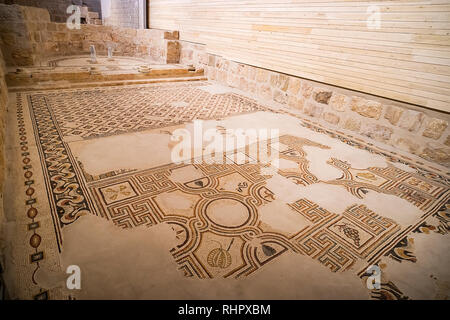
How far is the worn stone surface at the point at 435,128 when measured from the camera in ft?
8.32

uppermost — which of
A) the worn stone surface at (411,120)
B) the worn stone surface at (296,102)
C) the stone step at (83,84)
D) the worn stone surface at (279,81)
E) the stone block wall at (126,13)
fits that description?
the stone block wall at (126,13)

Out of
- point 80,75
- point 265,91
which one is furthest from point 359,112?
point 80,75

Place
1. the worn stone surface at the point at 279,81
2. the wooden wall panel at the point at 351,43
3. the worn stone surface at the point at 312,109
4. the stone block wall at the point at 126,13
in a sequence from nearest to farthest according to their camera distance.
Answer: the wooden wall panel at the point at 351,43
the worn stone surface at the point at 312,109
the worn stone surface at the point at 279,81
the stone block wall at the point at 126,13

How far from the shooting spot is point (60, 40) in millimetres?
6281

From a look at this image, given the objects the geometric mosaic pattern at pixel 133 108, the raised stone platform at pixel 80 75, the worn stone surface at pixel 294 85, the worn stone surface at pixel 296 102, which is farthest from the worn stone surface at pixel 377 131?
the raised stone platform at pixel 80 75

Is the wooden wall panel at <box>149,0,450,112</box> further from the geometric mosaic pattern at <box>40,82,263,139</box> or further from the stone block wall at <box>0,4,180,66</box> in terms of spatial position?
the stone block wall at <box>0,4,180,66</box>

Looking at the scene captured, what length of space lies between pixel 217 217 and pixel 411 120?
2594 millimetres

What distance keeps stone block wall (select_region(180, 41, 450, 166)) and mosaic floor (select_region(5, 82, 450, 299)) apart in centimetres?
26

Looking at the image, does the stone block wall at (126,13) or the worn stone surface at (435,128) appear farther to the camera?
the stone block wall at (126,13)

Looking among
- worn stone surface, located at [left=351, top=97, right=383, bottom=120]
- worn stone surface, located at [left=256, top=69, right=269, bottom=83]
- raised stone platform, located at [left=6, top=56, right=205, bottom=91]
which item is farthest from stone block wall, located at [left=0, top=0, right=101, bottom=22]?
worn stone surface, located at [left=351, top=97, right=383, bottom=120]

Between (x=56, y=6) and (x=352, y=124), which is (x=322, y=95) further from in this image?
(x=56, y=6)

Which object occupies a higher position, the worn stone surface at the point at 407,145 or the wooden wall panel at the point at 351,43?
the wooden wall panel at the point at 351,43

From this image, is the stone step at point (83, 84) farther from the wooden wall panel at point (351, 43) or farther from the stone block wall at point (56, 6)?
the stone block wall at point (56, 6)

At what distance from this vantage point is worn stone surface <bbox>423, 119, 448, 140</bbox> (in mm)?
2536
